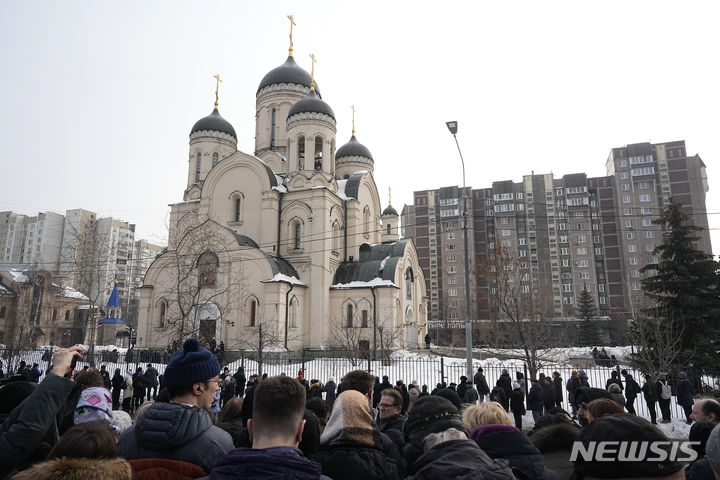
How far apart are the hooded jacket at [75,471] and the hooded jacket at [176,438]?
665mm

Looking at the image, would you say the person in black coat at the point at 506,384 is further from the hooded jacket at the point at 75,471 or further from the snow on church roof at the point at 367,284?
→ the snow on church roof at the point at 367,284

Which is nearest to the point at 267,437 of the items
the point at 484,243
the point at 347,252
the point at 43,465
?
the point at 43,465

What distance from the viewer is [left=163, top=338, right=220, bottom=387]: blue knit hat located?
9.51 ft

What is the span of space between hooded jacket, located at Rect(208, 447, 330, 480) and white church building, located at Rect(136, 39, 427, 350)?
25609 millimetres

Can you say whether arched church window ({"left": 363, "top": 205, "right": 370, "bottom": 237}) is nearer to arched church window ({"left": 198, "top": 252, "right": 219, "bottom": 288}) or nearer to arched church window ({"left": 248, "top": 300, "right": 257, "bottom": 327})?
arched church window ({"left": 248, "top": 300, "right": 257, "bottom": 327})

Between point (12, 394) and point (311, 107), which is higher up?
point (311, 107)

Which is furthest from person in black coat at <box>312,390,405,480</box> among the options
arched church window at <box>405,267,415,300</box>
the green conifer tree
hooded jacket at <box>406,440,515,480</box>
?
arched church window at <box>405,267,415,300</box>

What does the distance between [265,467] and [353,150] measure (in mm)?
41930

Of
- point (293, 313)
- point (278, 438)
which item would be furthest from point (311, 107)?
point (278, 438)

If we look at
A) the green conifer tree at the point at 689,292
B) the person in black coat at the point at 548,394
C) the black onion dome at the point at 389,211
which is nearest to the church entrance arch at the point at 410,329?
the black onion dome at the point at 389,211

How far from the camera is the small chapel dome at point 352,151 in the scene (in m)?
42.7

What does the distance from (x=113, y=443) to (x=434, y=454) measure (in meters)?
1.61

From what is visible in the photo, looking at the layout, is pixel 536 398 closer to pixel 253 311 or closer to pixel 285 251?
pixel 253 311

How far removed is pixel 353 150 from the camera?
1687 inches
